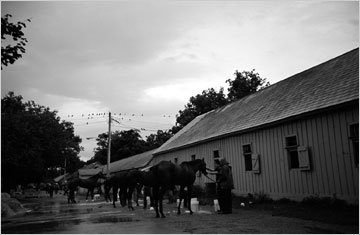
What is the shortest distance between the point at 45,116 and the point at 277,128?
32.2 meters

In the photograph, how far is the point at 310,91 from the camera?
48.9 feet

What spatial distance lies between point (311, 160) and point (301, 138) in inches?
38.5

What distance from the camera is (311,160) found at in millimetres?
12750

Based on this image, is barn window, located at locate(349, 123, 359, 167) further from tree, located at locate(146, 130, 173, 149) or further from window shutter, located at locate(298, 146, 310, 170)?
tree, located at locate(146, 130, 173, 149)

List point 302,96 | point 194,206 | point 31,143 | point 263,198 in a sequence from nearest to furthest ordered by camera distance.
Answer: point 194,206 → point 263,198 → point 302,96 → point 31,143

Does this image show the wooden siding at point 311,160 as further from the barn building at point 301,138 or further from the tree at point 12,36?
the tree at point 12,36

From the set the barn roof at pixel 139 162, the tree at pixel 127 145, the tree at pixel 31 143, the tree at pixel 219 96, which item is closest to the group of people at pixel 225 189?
the tree at pixel 31 143

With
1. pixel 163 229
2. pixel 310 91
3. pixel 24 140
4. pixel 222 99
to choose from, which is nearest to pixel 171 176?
pixel 163 229

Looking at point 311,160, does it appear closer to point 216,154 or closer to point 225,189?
point 225,189

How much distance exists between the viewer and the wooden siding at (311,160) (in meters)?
11.2

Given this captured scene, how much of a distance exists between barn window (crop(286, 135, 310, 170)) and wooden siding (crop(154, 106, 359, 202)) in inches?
7.0

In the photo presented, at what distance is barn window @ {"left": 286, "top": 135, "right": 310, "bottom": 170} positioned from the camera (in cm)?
1279

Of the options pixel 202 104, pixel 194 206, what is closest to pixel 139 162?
pixel 202 104

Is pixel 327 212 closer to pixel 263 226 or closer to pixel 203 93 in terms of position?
pixel 263 226
